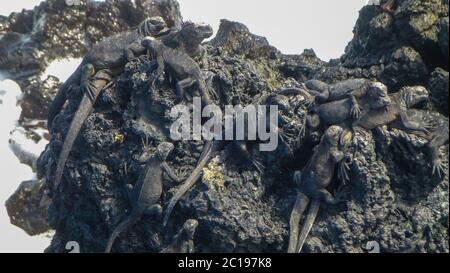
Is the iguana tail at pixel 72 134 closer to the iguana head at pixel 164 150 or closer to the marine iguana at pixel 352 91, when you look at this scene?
the iguana head at pixel 164 150

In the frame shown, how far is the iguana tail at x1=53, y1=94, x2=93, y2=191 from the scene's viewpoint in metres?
5.33

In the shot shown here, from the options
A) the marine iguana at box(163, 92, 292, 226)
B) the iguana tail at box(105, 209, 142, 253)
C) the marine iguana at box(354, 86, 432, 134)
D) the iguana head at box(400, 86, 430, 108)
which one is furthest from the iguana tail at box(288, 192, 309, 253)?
the iguana tail at box(105, 209, 142, 253)

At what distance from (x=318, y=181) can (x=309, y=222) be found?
16.4 inches

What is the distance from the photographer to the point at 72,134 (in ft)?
17.5

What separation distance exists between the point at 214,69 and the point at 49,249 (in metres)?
2.98

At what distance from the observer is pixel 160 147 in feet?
16.4

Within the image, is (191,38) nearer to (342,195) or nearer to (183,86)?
(183,86)

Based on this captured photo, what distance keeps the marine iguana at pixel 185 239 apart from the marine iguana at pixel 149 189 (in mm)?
363

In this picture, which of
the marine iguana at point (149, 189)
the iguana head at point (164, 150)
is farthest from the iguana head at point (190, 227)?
the iguana head at point (164, 150)

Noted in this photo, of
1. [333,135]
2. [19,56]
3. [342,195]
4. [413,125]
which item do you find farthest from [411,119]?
[19,56]

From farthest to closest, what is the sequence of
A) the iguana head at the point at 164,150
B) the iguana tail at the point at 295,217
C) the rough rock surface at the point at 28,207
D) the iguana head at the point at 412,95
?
the rough rock surface at the point at 28,207
the iguana head at the point at 164,150
the iguana head at the point at 412,95
the iguana tail at the point at 295,217

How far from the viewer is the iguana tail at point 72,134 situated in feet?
17.5

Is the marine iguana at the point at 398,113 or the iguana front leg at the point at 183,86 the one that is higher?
the iguana front leg at the point at 183,86

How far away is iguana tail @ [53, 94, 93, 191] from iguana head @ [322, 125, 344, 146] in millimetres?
2705
